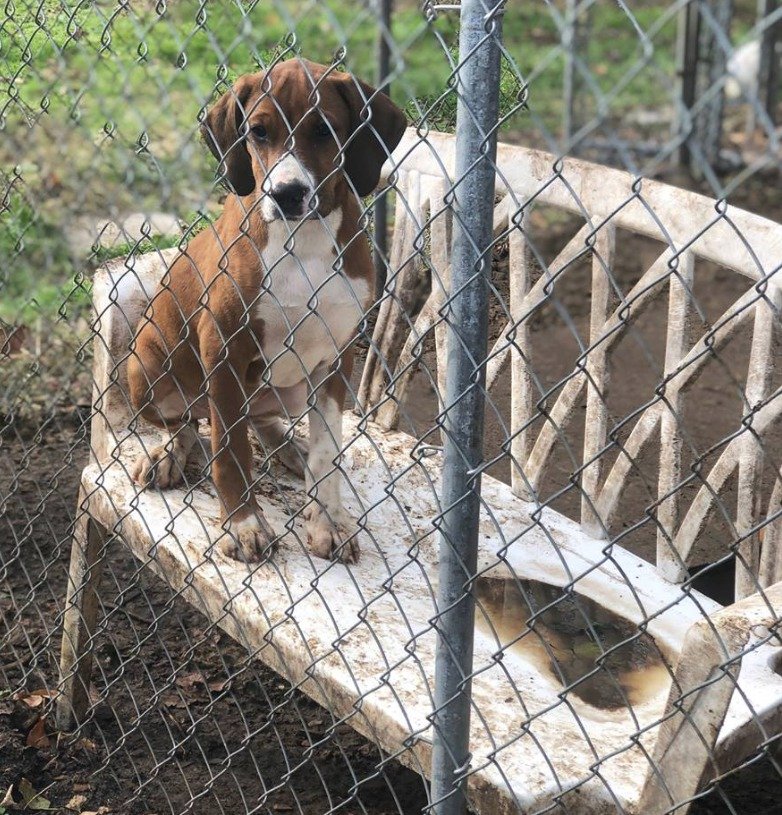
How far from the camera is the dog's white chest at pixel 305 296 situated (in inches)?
112

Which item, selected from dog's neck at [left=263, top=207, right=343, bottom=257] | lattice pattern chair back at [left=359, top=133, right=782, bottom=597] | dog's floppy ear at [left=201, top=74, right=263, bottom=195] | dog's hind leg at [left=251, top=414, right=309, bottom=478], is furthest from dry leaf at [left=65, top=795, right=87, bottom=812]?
dog's floppy ear at [left=201, top=74, right=263, bottom=195]

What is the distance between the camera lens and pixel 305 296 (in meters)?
2.89

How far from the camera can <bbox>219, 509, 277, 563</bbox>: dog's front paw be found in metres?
2.85

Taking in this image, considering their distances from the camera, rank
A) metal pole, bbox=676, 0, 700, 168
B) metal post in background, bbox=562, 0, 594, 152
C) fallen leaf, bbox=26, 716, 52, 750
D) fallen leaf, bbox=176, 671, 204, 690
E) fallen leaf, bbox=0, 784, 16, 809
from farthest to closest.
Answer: metal post in background, bbox=562, 0, 594, 152
metal pole, bbox=676, 0, 700, 168
fallen leaf, bbox=176, 671, 204, 690
fallen leaf, bbox=26, 716, 52, 750
fallen leaf, bbox=0, 784, 16, 809

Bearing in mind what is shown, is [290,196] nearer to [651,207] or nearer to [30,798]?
[651,207]

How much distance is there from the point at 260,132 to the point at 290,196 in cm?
21

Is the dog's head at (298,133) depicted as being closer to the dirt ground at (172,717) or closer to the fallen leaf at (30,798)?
the dirt ground at (172,717)

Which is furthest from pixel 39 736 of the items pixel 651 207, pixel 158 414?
pixel 651 207

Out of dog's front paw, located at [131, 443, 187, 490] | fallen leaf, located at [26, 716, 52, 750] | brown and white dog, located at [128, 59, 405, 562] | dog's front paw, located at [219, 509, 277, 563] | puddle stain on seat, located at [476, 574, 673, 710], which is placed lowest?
fallen leaf, located at [26, 716, 52, 750]

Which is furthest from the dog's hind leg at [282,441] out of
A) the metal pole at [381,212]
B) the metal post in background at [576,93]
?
the metal post in background at [576,93]

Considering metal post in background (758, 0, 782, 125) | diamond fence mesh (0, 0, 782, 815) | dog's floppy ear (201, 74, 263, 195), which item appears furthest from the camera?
metal post in background (758, 0, 782, 125)

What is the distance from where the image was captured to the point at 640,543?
4.10 meters

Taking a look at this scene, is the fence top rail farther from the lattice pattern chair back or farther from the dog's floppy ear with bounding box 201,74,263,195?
the dog's floppy ear with bounding box 201,74,263,195

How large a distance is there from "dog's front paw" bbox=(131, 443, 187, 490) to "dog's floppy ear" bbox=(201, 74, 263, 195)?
75 cm
